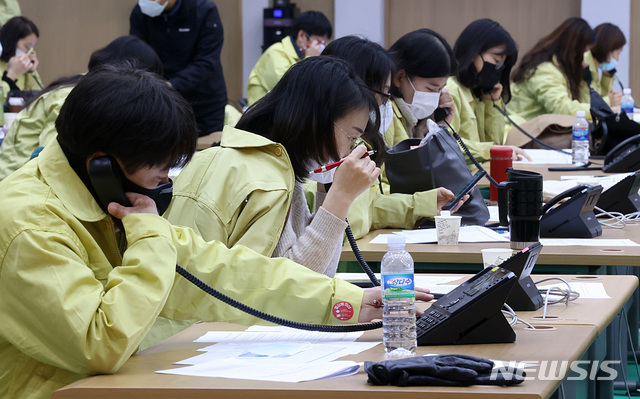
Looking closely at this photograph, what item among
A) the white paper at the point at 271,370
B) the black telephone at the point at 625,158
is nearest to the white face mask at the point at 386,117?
the black telephone at the point at 625,158

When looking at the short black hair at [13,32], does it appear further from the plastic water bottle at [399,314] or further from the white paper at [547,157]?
the plastic water bottle at [399,314]

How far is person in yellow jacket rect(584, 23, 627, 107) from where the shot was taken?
7156 millimetres

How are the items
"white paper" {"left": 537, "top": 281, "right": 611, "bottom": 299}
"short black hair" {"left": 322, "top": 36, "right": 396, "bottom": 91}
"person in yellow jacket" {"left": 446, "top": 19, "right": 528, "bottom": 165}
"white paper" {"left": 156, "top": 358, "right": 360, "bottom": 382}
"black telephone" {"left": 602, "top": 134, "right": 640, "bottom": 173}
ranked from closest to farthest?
"white paper" {"left": 156, "top": 358, "right": 360, "bottom": 382}
"white paper" {"left": 537, "top": 281, "right": 611, "bottom": 299}
"short black hair" {"left": 322, "top": 36, "right": 396, "bottom": 91}
"black telephone" {"left": 602, "top": 134, "right": 640, "bottom": 173}
"person in yellow jacket" {"left": 446, "top": 19, "right": 528, "bottom": 165}

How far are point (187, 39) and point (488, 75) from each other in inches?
80.5

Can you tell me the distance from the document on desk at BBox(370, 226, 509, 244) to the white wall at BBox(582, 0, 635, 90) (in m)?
5.72

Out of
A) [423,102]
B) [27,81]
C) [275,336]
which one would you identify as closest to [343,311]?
[275,336]

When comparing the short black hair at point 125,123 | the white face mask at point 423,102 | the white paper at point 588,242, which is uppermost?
the short black hair at point 125,123

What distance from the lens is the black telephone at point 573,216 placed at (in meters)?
2.87

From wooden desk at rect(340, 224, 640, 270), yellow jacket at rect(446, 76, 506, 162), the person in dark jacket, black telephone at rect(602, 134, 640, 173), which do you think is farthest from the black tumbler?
the person in dark jacket

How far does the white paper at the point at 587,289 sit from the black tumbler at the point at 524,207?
0.42 m

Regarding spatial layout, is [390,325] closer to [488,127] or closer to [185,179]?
[185,179]

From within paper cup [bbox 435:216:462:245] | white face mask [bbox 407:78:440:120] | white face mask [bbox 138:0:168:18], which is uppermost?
white face mask [bbox 138:0:168:18]

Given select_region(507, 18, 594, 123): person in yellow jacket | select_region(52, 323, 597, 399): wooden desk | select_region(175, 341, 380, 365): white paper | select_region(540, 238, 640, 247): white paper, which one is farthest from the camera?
select_region(507, 18, 594, 123): person in yellow jacket

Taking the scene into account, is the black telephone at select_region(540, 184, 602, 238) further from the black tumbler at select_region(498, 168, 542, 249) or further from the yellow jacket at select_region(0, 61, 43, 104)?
the yellow jacket at select_region(0, 61, 43, 104)
